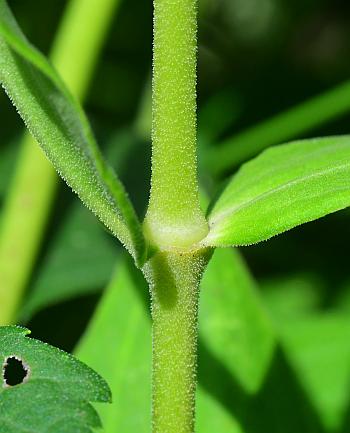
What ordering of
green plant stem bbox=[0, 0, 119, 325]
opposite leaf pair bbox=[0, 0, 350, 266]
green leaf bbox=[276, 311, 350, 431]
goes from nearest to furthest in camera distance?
opposite leaf pair bbox=[0, 0, 350, 266] → green leaf bbox=[276, 311, 350, 431] → green plant stem bbox=[0, 0, 119, 325]

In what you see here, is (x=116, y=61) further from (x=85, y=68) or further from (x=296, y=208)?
(x=296, y=208)

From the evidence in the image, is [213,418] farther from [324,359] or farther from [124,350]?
[324,359]

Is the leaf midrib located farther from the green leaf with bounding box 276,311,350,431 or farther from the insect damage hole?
the green leaf with bounding box 276,311,350,431

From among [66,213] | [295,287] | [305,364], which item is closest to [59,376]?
[305,364]

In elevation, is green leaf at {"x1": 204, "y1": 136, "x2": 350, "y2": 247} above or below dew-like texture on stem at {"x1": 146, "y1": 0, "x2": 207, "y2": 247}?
below

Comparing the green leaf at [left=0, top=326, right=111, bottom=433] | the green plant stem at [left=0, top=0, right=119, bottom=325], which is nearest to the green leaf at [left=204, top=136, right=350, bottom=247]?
the green leaf at [left=0, top=326, right=111, bottom=433]
